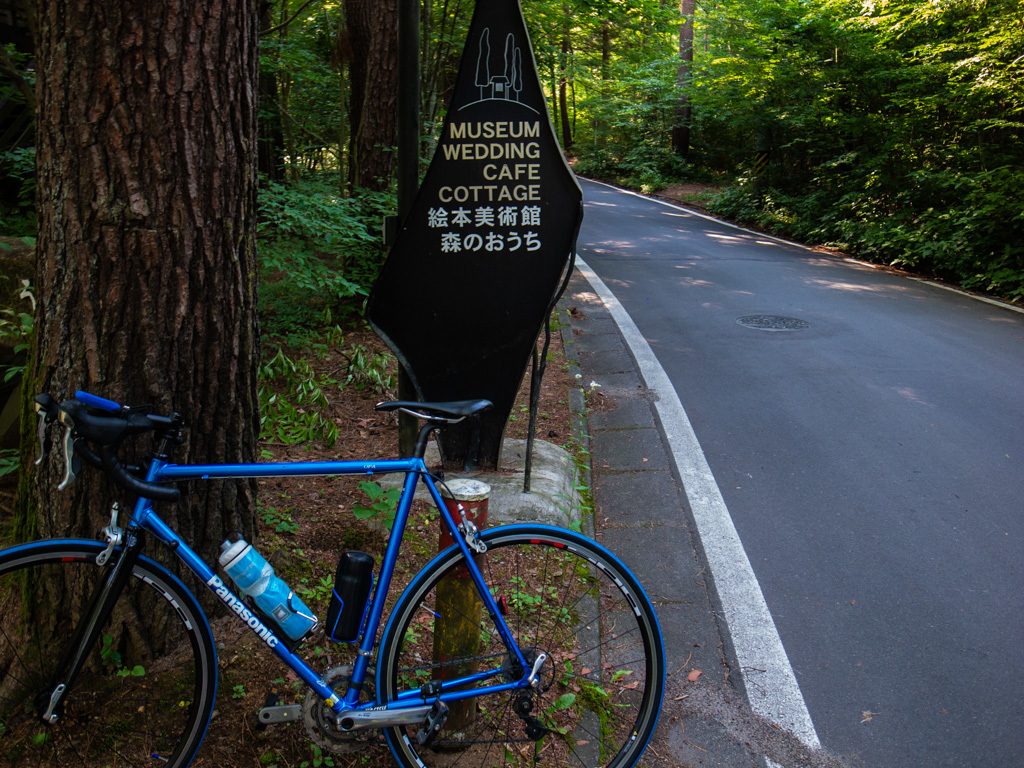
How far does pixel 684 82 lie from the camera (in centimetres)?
2583

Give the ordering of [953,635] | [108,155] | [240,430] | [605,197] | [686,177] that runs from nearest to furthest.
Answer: [108,155] → [240,430] → [953,635] → [605,197] → [686,177]

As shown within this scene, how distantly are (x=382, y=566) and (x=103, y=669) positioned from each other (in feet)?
3.85

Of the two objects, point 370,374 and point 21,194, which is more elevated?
point 21,194

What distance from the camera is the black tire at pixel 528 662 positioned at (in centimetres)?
259

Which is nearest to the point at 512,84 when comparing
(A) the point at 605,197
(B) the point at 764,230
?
(B) the point at 764,230

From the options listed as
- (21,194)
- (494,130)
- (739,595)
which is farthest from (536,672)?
(21,194)

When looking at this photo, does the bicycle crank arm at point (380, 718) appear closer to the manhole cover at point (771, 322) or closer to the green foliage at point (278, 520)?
the green foliage at point (278, 520)

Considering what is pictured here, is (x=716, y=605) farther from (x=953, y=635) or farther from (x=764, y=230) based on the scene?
(x=764, y=230)

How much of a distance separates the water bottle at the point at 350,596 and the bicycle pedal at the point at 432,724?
0.35 meters

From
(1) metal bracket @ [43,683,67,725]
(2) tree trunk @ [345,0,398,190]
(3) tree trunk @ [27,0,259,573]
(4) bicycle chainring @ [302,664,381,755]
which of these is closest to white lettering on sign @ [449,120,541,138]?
(3) tree trunk @ [27,0,259,573]

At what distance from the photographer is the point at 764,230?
18219 mm

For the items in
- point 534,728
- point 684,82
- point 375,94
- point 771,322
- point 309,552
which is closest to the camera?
point 534,728

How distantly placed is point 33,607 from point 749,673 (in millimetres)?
2880

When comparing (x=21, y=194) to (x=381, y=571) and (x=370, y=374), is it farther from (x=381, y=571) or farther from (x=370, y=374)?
(x=381, y=571)
